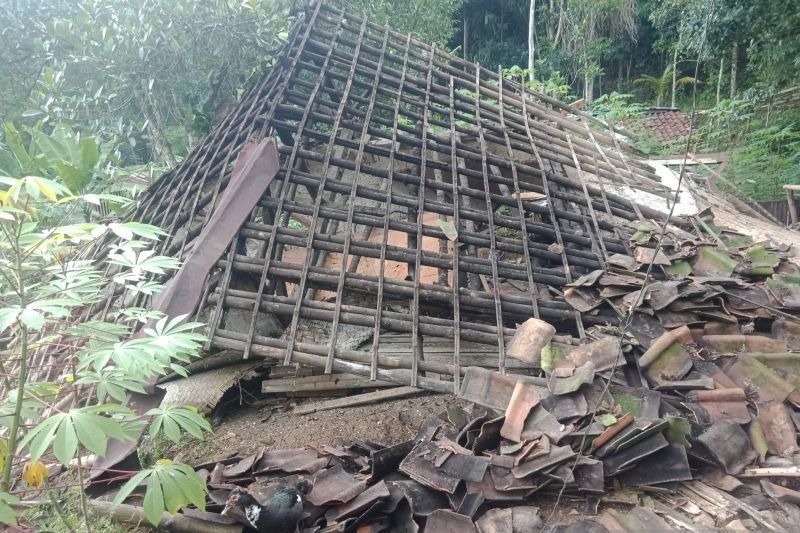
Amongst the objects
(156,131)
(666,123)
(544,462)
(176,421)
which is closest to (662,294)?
(544,462)

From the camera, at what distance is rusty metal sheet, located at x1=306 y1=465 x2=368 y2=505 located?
233 cm

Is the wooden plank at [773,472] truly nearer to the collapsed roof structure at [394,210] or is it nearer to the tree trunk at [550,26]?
the collapsed roof structure at [394,210]

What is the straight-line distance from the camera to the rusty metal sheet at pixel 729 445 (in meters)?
2.32

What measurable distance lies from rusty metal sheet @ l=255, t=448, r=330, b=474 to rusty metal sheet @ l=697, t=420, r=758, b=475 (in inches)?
76.8

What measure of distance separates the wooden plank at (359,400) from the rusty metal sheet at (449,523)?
1.74m

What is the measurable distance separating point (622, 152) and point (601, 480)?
4566mm

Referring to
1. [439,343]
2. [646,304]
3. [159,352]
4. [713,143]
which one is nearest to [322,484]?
[159,352]

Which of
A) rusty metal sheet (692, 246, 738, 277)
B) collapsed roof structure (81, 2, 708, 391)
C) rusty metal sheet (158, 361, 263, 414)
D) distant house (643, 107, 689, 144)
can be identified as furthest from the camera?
distant house (643, 107, 689, 144)

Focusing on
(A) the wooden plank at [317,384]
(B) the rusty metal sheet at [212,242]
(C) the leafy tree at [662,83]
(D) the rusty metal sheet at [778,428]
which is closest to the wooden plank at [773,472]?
(D) the rusty metal sheet at [778,428]

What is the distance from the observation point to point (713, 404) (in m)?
2.59

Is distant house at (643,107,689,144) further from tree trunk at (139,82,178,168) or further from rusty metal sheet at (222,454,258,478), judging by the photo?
rusty metal sheet at (222,454,258,478)

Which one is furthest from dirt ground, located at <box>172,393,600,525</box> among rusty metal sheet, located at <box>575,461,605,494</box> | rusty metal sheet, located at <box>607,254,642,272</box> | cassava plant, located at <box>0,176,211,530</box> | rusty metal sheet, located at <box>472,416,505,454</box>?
cassava plant, located at <box>0,176,211,530</box>

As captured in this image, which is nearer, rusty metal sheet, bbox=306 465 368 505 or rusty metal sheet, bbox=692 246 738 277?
rusty metal sheet, bbox=306 465 368 505

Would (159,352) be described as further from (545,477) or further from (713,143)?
(713,143)
